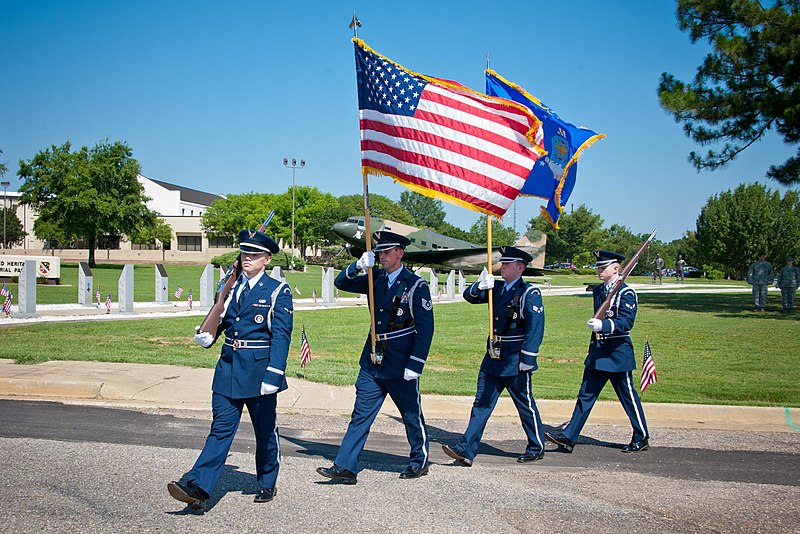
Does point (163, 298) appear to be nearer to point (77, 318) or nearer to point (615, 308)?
point (77, 318)

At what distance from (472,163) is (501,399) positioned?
3.46 m

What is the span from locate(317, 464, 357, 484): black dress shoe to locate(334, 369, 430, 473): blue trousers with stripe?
250mm

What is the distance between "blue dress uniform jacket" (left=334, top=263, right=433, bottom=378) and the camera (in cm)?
594

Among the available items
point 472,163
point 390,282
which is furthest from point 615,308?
point 390,282

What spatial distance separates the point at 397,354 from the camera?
19.6 ft

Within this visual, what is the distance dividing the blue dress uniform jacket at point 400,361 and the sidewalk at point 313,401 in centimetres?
264

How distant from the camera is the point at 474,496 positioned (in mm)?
5359

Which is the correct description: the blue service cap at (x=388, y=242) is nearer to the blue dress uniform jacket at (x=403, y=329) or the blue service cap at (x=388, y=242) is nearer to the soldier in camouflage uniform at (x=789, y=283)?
the blue dress uniform jacket at (x=403, y=329)

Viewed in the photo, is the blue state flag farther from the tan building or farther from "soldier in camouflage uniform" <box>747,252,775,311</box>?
the tan building

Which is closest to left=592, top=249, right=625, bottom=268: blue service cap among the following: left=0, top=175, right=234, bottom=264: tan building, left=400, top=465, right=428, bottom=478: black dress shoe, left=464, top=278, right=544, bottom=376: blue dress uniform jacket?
left=464, top=278, right=544, bottom=376: blue dress uniform jacket

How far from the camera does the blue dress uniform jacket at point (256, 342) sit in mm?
5148

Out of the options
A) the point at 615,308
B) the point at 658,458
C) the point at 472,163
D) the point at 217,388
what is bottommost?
the point at 658,458

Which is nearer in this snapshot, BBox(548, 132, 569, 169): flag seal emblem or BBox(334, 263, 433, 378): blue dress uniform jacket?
BBox(334, 263, 433, 378): blue dress uniform jacket

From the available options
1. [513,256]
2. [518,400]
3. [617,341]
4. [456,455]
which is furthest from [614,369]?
[456,455]
